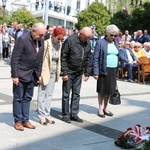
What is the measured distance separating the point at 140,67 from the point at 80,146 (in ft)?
29.7

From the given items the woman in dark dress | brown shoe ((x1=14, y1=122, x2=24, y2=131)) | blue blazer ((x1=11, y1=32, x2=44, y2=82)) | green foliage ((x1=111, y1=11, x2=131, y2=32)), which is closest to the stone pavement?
brown shoe ((x1=14, y1=122, x2=24, y2=131))

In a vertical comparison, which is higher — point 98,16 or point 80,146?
point 98,16

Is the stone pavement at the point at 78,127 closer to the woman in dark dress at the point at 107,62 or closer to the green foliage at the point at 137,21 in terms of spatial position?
the woman in dark dress at the point at 107,62

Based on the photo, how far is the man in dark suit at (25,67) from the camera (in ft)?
19.9

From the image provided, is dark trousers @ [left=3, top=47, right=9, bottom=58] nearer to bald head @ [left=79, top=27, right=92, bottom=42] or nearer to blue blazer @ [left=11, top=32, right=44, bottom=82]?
bald head @ [left=79, top=27, right=92, bottom=42]

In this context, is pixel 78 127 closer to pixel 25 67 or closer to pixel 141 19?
pixel 25 67

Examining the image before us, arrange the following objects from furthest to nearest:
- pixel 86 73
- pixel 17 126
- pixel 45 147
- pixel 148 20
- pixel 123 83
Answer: pixel 148 20 < pixel 123 83 < pixel 86 73 < pixel 17 126 < pixel 45 147

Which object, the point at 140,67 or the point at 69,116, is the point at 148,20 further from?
the point at 69,116

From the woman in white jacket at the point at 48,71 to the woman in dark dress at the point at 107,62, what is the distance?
91 centimetres

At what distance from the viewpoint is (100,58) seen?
7.50 m

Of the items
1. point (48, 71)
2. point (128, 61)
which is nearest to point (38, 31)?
point (48, 71)

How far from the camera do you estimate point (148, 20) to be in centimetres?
2894

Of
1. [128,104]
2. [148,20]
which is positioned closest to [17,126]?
[128,104]

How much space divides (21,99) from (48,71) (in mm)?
738
